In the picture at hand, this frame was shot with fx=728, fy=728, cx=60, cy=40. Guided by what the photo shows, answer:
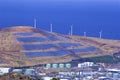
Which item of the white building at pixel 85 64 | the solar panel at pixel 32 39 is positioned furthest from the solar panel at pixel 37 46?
the white building at pixel 85 64

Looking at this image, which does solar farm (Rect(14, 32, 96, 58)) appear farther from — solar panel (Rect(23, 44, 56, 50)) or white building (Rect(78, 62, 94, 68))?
white building (Rect(78, 62, 94, 68))

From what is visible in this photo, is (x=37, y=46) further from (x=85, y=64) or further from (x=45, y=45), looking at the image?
(x=85, y=64)

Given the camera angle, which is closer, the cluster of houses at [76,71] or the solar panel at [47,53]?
Result: the cluster of houses at [76,71]

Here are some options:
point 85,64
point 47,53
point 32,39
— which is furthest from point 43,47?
point 85,64

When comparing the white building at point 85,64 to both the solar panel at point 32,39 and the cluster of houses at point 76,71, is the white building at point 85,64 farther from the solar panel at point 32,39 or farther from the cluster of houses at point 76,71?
the solar panel at point 32,39

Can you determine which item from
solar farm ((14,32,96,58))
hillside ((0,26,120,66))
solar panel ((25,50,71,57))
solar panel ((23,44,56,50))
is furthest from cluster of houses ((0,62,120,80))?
solar panel ((23,44,56,50))

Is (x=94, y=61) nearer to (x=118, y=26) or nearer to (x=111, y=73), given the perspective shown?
(x=111, y=73)

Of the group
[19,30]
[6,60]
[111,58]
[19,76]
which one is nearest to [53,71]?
[6,60]
